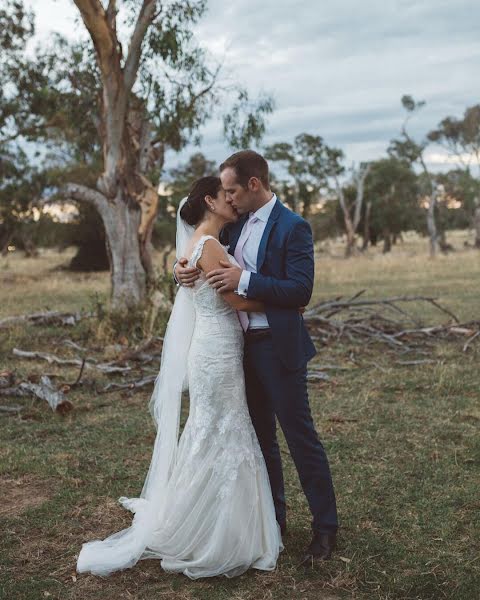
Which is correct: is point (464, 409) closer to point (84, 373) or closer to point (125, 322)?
point (84, 373)

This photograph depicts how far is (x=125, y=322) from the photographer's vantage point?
38.3 feet

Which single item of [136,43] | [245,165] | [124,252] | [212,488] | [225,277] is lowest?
[212,488]

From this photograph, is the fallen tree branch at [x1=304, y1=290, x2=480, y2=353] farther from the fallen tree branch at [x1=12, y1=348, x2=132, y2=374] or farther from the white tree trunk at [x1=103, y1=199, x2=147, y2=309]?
the fallen tree branch at [x1=12, y1=348, x2=132, y2=374]

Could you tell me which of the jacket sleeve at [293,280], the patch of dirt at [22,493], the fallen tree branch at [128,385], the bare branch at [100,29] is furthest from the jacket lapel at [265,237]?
the bare branch at [100,29]

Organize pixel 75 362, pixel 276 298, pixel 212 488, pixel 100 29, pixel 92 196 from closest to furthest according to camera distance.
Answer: pixel 276 298, pixel 212 488, pixel 75 362, pixel 100 29, pixel 92 196

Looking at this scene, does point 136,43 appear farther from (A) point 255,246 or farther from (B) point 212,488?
(B) point 212,488

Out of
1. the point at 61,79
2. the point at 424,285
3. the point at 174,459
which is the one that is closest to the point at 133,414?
the point at 174,459

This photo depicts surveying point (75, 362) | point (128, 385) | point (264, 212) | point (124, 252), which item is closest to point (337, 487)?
point (264, 212)

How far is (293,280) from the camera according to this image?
368 cm

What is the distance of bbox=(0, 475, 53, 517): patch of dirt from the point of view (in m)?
4.95

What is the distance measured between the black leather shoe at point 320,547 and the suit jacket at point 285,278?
3.27ft

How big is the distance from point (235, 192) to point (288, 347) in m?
0.86

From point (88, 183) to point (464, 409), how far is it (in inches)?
872

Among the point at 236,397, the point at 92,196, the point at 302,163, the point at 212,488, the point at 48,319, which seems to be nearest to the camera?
the point at 212,488
